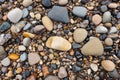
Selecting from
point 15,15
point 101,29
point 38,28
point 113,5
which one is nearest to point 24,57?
point 38,28

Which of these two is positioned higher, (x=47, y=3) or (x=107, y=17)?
(x=47, y=3)

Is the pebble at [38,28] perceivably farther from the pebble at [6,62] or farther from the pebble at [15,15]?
the pebble at [6,62]

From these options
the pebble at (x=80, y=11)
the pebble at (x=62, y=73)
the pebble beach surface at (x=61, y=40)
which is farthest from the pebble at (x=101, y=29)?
the pebble at (x=62, y=73)

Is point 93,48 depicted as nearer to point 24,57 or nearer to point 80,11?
point 80,11

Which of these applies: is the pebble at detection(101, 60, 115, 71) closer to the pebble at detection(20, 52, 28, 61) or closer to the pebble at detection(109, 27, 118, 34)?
the pebble at detection(109, 27, 118, 34)

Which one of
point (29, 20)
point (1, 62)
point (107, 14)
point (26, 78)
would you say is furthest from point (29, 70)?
point (107, 14)

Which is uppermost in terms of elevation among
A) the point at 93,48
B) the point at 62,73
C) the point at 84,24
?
the point at 84,24

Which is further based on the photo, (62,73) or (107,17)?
(107,17)
